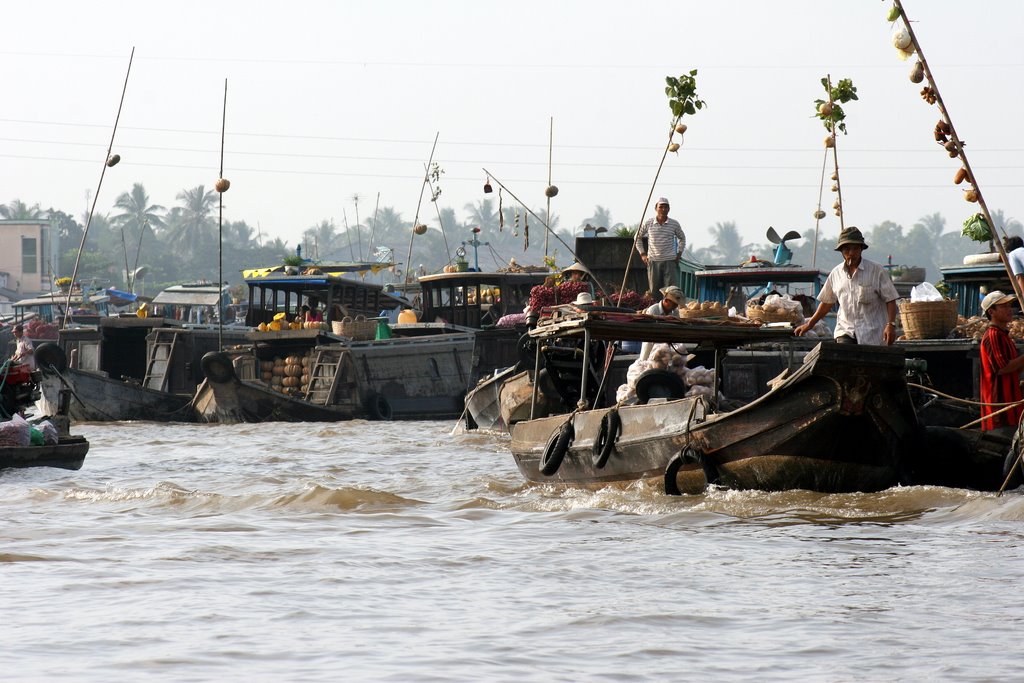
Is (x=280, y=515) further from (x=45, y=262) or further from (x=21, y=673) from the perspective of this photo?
(x=45, y=262)

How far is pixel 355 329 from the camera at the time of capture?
24.3 m

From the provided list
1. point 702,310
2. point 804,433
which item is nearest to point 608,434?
point 804,433

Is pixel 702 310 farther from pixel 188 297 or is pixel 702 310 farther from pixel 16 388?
pixel 188 297

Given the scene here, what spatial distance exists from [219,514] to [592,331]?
301 cm

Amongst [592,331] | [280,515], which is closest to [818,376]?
[592,331]

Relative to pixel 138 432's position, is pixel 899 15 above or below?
above

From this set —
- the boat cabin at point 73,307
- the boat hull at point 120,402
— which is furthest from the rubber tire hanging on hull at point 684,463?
the boat cabin at point 73,307

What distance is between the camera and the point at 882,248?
120 metres

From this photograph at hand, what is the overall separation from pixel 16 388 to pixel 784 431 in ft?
28.3

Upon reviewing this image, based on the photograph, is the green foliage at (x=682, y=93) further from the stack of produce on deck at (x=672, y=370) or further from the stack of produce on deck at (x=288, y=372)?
the stack of produce on deck at (x=288, y=372)

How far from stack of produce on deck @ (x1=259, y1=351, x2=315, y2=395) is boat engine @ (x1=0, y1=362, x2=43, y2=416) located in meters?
11.0

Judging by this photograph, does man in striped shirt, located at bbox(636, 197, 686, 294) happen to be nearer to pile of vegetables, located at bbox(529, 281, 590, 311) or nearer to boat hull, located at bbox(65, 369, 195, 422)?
pile of vegetables, located at bbox(529, 281, 590, 311)

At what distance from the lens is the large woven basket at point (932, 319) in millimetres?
13016

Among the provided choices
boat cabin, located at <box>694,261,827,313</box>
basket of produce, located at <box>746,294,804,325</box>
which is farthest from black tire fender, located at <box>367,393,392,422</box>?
basket of produce, located at <box>746,294,804,325</box>
